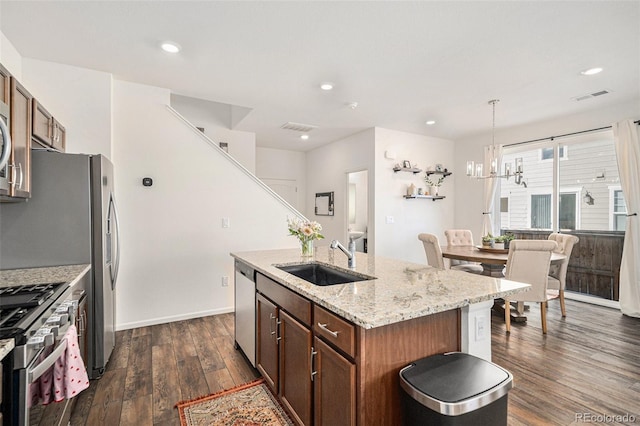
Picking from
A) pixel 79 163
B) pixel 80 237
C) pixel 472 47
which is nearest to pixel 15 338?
pixel 80 237

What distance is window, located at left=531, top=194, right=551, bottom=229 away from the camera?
16.1 ft

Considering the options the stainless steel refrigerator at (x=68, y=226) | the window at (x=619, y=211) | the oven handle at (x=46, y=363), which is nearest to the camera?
the oven handle at (x=46, y=363)

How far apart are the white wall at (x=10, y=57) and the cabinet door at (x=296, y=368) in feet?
10.2

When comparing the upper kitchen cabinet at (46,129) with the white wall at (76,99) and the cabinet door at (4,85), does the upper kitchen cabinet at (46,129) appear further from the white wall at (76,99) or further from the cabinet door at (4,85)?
the cabinet door at (4,85)

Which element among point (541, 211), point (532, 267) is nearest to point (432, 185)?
point (541, 211)

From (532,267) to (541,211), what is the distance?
2.27 metres

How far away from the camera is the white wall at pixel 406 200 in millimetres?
5367

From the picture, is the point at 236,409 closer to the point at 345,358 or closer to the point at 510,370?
the point at 345,358

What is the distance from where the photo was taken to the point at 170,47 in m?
2.73

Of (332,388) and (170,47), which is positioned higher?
(170,47)

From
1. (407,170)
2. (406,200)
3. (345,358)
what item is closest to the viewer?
(345,358)

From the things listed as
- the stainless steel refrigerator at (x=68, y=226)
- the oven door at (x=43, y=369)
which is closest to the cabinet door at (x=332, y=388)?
the oven door at (x=43, y=369)

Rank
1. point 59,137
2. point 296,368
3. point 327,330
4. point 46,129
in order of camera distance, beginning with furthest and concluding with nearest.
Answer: point 59,137
point 46,129
point 296,368
point 327,330

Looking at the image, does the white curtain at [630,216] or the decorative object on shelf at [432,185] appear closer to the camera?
the white curtain at [630,216]
